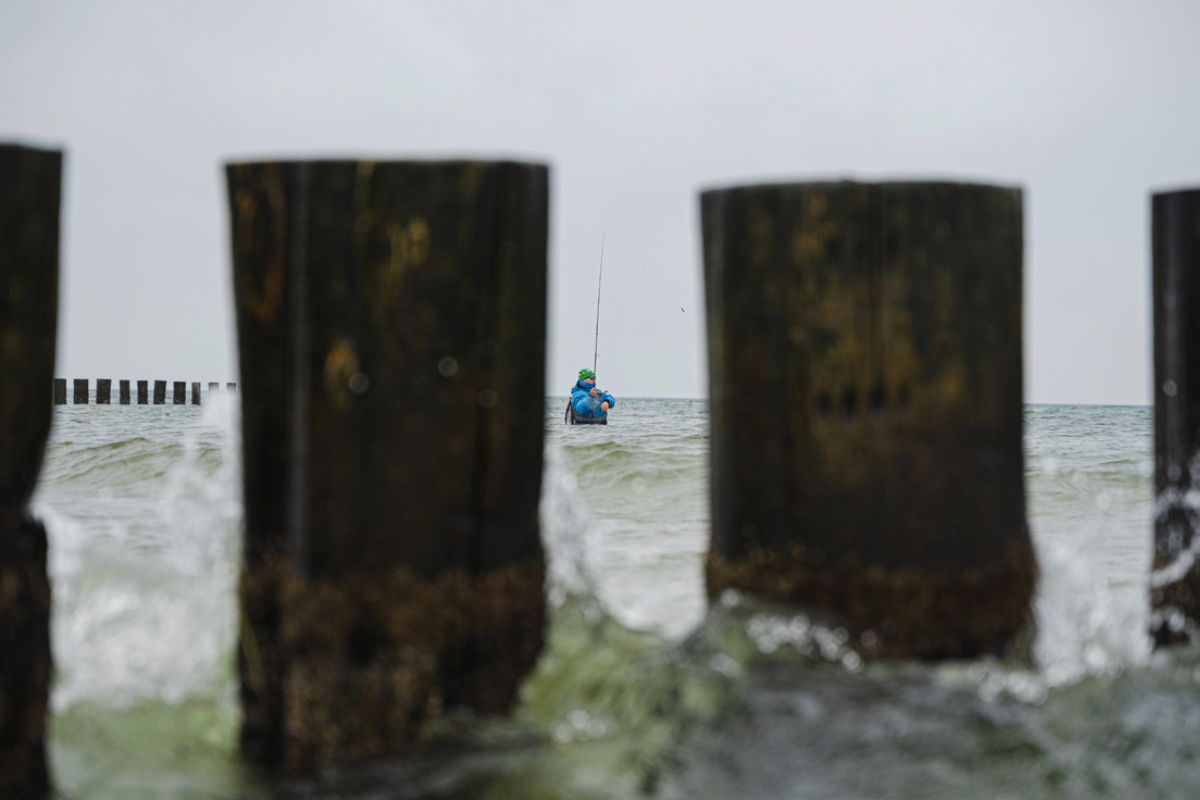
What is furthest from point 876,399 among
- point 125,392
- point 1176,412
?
point 125,392

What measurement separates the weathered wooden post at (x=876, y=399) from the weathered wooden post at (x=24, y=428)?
1370mm

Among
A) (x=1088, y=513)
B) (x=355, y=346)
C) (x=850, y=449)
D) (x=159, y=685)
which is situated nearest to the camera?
(x=355, y=346)

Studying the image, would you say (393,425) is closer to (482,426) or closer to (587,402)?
(482,426)

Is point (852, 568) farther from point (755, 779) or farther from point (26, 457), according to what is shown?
point (26, 457)

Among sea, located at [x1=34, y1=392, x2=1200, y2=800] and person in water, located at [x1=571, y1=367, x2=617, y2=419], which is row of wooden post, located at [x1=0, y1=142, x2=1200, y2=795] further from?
person in water, located at [x1=571, y1=367, x2=617, y2=419]

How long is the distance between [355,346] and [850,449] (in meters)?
1.02

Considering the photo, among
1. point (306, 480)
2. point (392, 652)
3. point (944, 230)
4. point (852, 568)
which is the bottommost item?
point (392, 652)

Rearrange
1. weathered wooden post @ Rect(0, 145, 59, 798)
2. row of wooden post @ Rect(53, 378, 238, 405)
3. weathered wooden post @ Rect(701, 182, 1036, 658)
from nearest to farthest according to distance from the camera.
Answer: weathered wooden post @ Rect(0, 145, 59, 798)
weathered wooden post @ Rect(701, 182, 1036, 658)
row of wooden post @ Rect(53, 378, 238, 405)

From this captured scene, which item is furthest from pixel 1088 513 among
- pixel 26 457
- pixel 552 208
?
pixel 26 457

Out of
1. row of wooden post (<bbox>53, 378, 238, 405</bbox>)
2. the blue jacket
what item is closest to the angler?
the blue jacket

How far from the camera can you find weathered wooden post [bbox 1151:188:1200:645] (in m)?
3.30

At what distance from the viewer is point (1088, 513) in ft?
26.1

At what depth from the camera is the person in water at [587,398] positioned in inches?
934

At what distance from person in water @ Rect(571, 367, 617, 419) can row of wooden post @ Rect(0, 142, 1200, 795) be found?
20.8m
